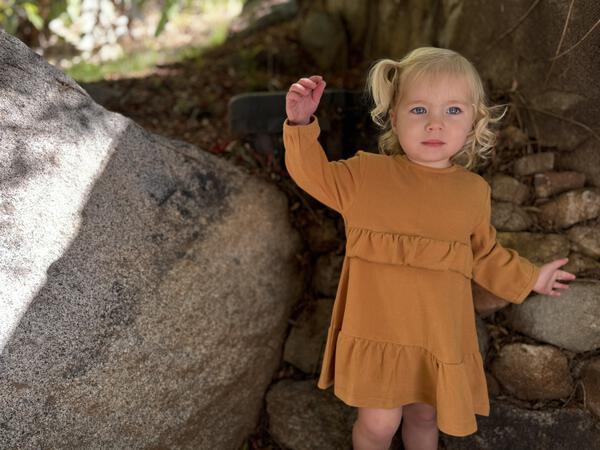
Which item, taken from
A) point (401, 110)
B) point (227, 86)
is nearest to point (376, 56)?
point (227, 86)

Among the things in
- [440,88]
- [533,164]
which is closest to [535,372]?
[533,164]

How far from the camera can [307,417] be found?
8.13 feet

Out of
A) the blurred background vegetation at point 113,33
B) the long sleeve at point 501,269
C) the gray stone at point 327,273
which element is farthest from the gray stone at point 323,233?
the blurred background vegetation at point 113,33

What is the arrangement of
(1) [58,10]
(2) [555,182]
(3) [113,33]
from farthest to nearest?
1. (3) [113,33]
2. (1) [58,10]
3. (2) [555,182]

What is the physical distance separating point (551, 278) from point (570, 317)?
193 mm

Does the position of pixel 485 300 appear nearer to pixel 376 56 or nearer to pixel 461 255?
pixel 461 255

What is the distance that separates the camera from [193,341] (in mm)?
2184

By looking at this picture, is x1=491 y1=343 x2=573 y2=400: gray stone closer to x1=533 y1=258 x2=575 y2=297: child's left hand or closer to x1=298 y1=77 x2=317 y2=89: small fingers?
x1=533 y1=258 x2=575 y2=297: child's left hand

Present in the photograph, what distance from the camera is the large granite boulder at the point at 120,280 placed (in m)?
1.81

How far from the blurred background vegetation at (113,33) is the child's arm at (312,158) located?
2.12 m

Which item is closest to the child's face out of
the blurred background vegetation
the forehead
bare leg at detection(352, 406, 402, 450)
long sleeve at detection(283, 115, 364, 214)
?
the forehead

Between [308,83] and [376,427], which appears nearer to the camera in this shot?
[308,83]

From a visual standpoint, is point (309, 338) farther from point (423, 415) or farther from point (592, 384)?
point (592, 384)

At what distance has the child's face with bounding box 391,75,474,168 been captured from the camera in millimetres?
1868
